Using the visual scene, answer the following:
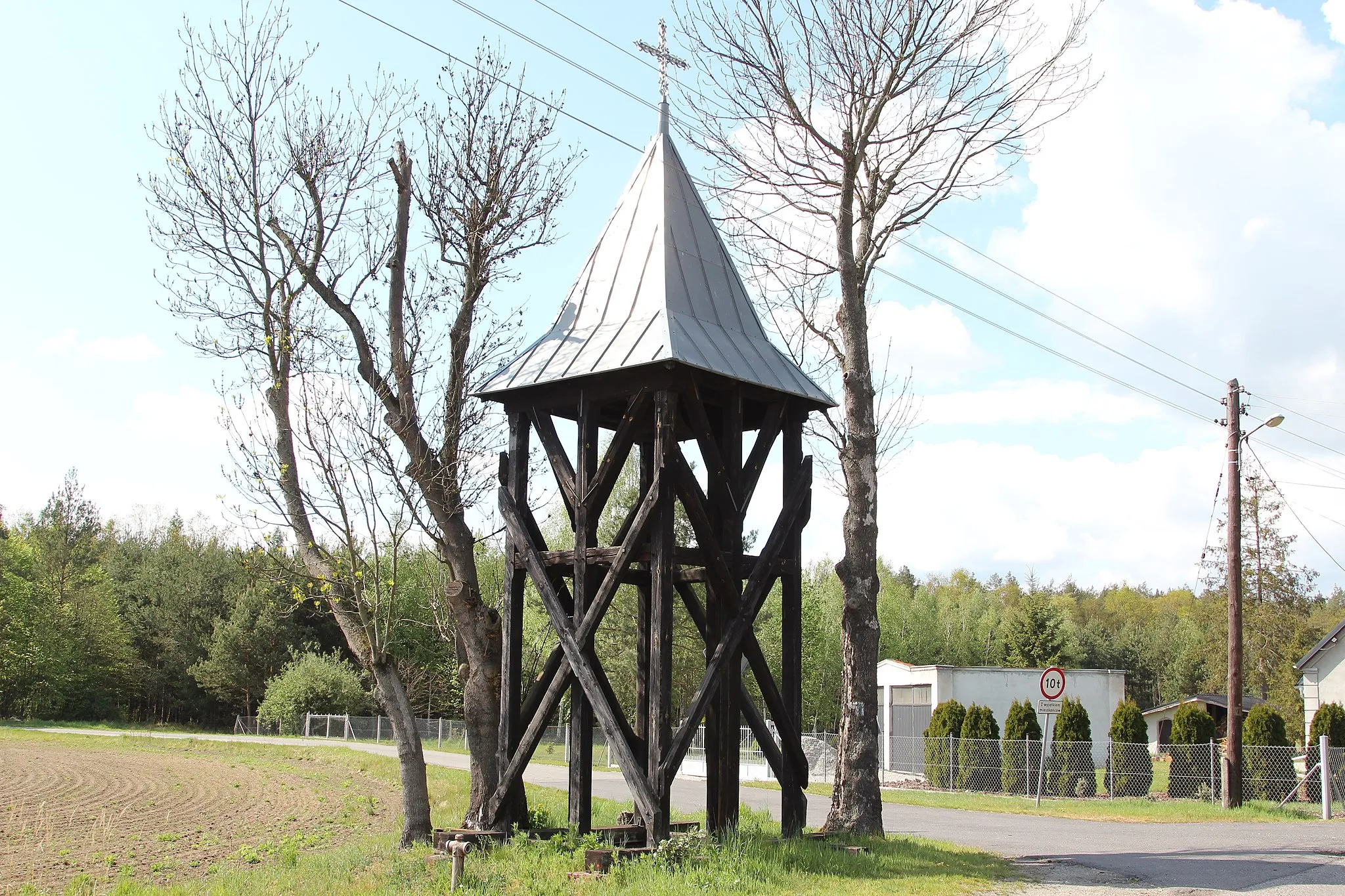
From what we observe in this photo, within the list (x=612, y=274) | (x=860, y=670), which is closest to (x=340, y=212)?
(x=612, y=274)

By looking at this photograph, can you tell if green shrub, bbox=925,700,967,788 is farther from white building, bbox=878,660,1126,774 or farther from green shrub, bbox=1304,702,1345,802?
green shrub, bbox=1304,702,1345,802

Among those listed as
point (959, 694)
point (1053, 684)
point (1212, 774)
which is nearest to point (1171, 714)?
point (959, 694)

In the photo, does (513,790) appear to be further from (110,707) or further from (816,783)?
(110,707)

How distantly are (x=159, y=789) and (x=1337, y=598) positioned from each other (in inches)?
4432

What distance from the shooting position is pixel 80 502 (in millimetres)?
77375

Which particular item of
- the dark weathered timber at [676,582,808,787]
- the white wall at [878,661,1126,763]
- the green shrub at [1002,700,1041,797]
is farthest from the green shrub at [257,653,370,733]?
the dark weathered timber at [676,582,808,787]

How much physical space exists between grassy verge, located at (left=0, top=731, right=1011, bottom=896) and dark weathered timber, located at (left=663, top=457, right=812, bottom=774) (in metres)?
0.92

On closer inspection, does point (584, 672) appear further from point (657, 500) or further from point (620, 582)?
point (657, 500)

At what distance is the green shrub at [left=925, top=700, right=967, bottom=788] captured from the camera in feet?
107

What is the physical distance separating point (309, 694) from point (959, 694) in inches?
1216

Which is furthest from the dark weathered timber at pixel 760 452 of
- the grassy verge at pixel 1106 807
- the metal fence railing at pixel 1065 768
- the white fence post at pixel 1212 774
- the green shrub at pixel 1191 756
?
the green shrub at pixel 1191 756

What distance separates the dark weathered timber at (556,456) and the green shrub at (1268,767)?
23.2m

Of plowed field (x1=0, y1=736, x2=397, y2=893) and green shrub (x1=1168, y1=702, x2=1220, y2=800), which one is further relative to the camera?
green shrub (x1=1168, y1=702, x2=1220, y2=800)

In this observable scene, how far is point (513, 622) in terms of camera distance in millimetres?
11547
